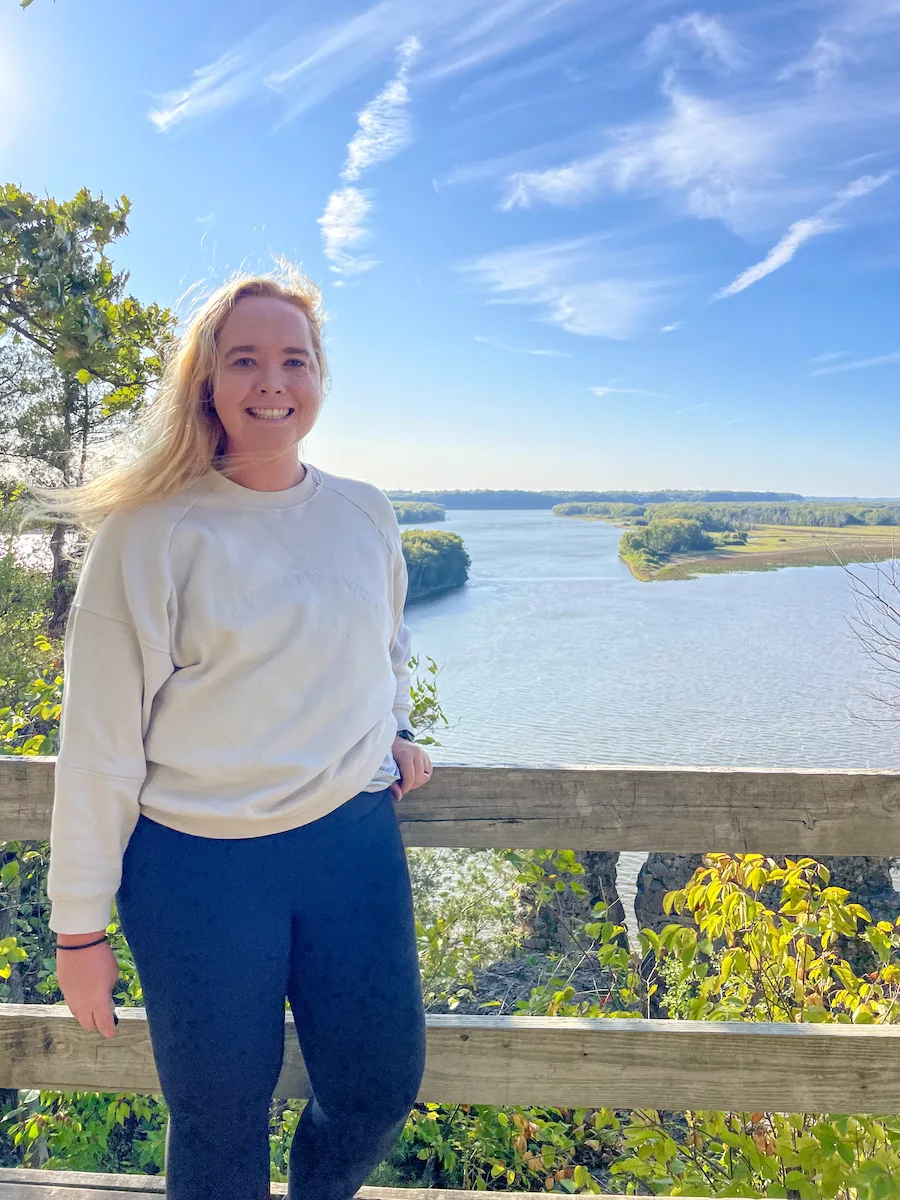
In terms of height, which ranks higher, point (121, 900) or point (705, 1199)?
point (121, 900)

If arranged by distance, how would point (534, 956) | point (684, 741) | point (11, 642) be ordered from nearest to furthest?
point (534, 956)
point (11, 642)
point (684, 741)

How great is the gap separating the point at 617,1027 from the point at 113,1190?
97cm

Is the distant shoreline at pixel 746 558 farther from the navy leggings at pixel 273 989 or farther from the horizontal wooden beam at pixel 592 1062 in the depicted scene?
the navy leggings at pixel 273 989

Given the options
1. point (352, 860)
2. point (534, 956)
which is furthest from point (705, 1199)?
point (534, 956)

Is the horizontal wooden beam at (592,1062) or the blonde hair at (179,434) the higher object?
the blonde hair at (179,434)

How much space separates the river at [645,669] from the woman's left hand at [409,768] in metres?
10.7

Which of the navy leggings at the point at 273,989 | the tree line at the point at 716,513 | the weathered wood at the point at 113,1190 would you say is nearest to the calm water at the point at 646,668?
the tree line at the point at 716,513

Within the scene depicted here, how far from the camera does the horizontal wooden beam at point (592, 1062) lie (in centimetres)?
140

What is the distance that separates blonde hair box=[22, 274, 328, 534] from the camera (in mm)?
1229

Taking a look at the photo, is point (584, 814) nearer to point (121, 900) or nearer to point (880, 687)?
point (121, 900)

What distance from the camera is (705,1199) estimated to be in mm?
1465

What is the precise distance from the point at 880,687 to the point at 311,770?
28625 mm

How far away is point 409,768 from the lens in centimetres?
138

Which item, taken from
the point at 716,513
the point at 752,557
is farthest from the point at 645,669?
the point at 752,557
